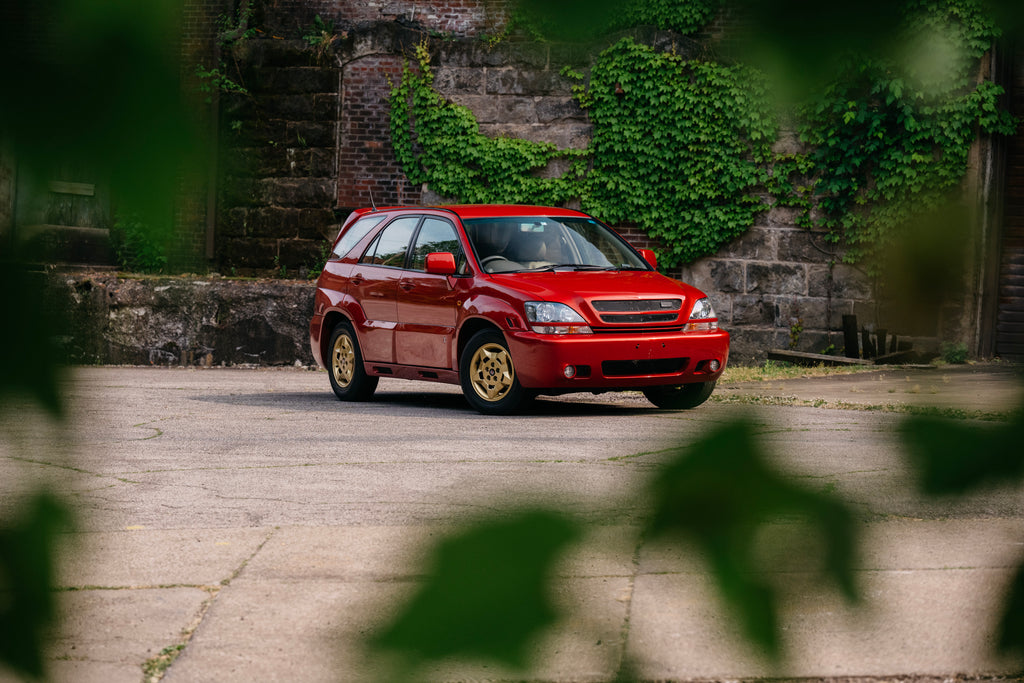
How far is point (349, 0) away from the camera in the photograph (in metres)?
13.7

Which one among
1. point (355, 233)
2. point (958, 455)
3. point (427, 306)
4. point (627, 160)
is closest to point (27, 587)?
point (958, 455)

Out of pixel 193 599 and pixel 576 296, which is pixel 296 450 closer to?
pixel 576 296

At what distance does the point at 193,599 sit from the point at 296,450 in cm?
291

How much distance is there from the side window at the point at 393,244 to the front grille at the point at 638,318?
1.86 m

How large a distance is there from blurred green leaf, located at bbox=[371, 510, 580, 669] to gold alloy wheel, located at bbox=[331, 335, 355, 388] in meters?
8.98

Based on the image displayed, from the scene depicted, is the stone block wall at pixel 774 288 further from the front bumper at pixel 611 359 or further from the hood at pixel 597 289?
the front bumper at pixel 611 359

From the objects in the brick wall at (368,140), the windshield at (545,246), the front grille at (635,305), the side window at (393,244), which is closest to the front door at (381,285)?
the side window at (393,244)

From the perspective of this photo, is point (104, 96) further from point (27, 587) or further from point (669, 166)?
point (669, 166)

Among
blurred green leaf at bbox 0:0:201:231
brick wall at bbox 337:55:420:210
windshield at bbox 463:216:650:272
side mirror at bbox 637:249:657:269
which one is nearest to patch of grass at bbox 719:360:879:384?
side mirror at bbox 637:249:657:269

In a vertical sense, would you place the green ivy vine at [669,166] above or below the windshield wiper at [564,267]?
above

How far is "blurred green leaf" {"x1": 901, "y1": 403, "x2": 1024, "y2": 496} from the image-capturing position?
780 mm

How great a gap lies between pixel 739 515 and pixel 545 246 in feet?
26.4

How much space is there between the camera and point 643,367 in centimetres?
807

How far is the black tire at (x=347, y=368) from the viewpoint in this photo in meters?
9.57
